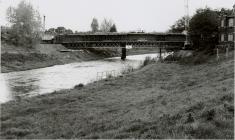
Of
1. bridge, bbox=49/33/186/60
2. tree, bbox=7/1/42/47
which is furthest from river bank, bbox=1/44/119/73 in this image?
bridge, bbox=49/33/186/60

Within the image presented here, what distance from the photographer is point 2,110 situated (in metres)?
24.1

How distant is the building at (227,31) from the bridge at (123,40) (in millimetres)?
37913

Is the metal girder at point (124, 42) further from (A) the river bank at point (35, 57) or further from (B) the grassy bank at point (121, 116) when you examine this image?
(B) the grassy bank at point (121, 116)

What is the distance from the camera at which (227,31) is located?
209 ft

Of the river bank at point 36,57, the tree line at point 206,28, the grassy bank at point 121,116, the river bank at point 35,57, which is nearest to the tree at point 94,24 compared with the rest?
the river bank at point 36,57

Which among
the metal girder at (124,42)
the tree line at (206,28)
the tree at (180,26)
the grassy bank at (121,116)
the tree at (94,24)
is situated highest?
the tree at (94,24)

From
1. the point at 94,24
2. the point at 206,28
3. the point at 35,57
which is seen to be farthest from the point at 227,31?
the point at 94,24

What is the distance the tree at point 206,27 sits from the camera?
228 feet

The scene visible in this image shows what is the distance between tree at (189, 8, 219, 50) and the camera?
6956cm

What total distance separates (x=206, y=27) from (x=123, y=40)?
127ft

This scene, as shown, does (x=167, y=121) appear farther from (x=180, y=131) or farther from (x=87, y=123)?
(x=87, y=123)

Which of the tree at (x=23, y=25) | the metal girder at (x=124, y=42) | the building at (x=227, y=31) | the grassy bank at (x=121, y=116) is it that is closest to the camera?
the grassy bank at (x=121, y=116)

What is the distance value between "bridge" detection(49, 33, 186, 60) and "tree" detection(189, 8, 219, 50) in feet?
100

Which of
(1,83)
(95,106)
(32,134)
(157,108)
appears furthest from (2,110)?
(1,83)
